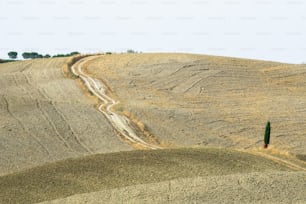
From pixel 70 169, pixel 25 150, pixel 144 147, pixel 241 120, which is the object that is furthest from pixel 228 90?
pixel 70 169

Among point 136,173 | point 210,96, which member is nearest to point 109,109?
point 210,96

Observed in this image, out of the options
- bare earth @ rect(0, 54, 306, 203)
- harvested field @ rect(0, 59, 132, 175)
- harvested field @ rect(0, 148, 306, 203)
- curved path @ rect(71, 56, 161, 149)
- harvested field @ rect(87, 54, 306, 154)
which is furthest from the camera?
harvested field @ rect(87, 54, 306, 154)

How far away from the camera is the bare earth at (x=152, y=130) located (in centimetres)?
2992

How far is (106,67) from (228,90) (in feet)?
55.6

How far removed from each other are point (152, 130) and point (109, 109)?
7269 mm

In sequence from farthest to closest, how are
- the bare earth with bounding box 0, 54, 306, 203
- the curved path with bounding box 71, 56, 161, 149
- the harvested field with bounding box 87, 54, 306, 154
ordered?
the harvested field with bounding box 87, 54, 306, 154, the curved path with bounding box 71, 56, 161, 149, the bare earth with bounding box 0, 54, 306, 203

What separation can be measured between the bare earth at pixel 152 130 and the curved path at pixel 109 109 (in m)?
0.12

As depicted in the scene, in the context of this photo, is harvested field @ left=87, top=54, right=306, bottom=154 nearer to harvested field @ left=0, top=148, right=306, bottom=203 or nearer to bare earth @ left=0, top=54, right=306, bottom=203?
bare earth @ left=0, top=54, right=306, bottom=203

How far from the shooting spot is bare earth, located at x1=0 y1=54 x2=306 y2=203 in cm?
2992

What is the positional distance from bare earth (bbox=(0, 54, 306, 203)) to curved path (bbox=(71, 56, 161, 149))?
119 millimetres

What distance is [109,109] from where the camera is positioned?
6575 centimetres

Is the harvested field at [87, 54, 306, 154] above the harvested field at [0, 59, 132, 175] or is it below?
above

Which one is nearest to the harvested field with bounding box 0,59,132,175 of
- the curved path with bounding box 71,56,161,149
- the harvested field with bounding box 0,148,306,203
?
the curved path with bounding box 71,56,161,149

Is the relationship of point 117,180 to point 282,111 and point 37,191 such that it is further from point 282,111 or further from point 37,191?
point 282,111
